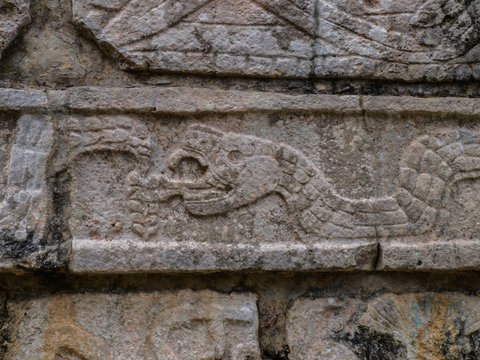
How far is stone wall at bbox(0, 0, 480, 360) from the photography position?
207cm

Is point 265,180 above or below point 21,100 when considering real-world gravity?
below

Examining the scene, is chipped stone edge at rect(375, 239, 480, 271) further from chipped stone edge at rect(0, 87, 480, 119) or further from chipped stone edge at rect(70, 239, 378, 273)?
chipped stone edge at rect(0, 87, 480, 119)

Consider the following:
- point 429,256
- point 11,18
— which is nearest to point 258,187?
point 429,256

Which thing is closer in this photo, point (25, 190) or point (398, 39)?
point (25, 190)

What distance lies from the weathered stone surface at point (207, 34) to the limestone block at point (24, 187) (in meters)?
0.46

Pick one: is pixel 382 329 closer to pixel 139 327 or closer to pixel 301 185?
pixel 301 185

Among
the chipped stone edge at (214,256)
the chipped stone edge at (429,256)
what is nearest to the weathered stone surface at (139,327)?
the chipped stone edge at (214,256)

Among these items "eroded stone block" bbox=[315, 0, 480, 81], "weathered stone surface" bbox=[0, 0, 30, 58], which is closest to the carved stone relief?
"eroded stone block" bbox=[315, 0, 480, 81]

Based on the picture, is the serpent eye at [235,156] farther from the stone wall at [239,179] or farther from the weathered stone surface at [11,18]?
the weathered stone surface at [11,18]

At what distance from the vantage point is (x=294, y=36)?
2.19 m

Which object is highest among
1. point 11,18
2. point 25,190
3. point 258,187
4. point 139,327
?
point 11,18

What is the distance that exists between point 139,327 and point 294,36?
54.4 inches

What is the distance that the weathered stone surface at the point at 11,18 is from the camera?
6.73ft

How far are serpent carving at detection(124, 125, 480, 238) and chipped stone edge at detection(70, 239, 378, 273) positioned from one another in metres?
0.07
